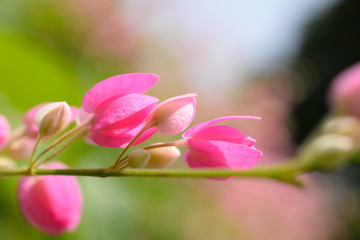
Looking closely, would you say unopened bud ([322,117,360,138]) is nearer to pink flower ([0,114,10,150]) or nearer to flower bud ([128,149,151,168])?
flower bud ([128,149,151,168])

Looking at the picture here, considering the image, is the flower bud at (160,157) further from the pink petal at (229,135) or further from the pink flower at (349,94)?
the pink flower at (349,94)

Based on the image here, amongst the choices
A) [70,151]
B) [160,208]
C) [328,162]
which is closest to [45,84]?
[70,151]

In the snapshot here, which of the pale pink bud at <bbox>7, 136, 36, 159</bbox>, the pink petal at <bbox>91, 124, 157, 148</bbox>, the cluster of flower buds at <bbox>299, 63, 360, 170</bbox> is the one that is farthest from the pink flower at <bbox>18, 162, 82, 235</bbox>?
the cluster of flower buds at <bbox>299, 63, 360, 170</bbox>

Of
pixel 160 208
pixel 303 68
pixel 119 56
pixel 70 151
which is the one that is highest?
pixel 119 56

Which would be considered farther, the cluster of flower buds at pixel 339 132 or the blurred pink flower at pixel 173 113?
the blurred pink flower at pixel 173 113

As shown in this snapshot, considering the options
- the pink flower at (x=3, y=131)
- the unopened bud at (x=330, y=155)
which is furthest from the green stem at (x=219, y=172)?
the pink flower at (x=3, y=131)

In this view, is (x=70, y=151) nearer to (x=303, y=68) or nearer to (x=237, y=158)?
(x=237, y=158)
